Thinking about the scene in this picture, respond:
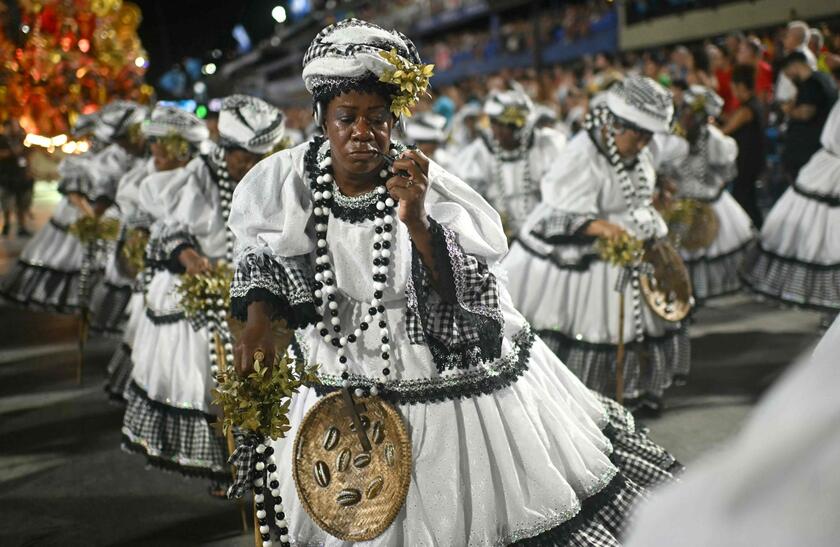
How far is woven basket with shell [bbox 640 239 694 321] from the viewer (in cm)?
538

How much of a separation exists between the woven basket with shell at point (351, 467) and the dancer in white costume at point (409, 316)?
75mm

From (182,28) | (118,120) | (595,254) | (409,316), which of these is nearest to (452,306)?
(409,316)

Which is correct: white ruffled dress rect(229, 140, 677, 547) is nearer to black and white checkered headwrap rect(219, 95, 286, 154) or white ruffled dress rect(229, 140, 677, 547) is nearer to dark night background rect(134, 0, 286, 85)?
black and white checkered headwrap rect(219, 95, 286, 154)

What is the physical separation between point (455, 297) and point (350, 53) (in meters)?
0.82

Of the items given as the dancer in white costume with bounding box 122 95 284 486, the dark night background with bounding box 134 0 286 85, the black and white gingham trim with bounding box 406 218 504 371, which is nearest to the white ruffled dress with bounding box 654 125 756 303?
the dancer in white costume with bounding box 122 95 284 486

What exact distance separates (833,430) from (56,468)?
5443 mm

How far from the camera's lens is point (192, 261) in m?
4.62

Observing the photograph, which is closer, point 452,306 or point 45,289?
point 452,306

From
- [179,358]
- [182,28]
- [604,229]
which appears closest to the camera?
[179,358]

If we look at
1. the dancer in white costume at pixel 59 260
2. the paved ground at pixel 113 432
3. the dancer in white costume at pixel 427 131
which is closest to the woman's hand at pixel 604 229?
the paved ground at pixel 113 432

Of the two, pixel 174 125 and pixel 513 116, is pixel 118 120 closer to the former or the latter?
pixel 174 125

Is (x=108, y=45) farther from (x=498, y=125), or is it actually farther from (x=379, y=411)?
(x=379, y=411)

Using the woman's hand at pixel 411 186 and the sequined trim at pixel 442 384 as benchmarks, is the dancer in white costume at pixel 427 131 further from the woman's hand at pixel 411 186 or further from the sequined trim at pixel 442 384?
→ the woman's hand at pixel 411 186

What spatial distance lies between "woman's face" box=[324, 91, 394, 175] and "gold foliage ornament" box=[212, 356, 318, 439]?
0.67 m
